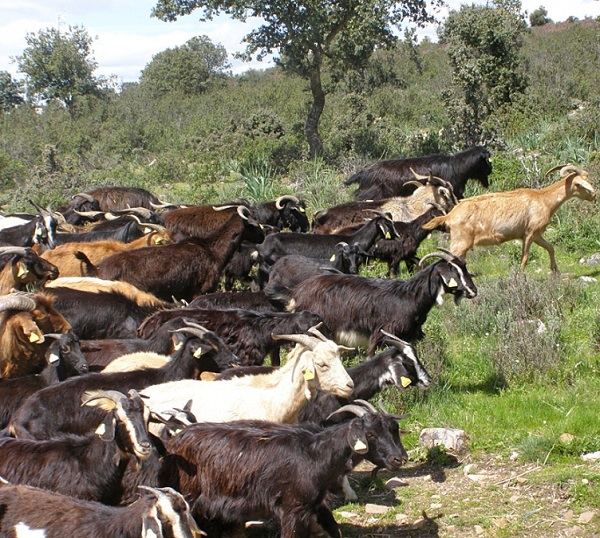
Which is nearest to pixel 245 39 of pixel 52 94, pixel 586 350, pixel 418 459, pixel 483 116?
pixel 483 116

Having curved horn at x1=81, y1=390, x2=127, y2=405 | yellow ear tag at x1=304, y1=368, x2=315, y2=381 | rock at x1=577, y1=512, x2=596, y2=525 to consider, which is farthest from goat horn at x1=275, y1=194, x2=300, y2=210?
rock at x1=577, y1=512, x2=596, y2=525

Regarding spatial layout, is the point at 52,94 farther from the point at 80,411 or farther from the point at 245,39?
the point at 80,411

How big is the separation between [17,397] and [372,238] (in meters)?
5.72

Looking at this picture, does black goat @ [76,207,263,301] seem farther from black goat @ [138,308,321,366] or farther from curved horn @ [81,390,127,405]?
curved horn @ [81,390,127,405]

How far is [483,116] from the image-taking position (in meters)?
19.4

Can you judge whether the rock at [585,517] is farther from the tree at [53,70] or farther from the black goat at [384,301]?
the tree at [53,70]

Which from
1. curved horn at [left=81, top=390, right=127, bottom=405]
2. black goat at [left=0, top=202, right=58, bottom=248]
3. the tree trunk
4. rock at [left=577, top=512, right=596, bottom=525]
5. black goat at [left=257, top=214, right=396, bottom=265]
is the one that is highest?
the tree trunk

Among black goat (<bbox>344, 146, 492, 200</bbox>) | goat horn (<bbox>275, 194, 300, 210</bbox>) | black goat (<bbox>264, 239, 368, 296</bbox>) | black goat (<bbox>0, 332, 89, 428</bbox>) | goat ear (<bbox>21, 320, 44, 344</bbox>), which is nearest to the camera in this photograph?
black goat (<bbox>0, 332, 89, 428</bbox>)

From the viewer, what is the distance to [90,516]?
4438 millimetres

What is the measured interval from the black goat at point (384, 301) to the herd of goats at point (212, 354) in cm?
2

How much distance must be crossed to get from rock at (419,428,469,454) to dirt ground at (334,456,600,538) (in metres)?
0.15

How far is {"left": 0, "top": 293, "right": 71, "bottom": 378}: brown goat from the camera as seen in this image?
7.55 m

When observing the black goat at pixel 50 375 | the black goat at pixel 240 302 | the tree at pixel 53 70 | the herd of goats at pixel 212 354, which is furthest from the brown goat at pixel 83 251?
the tree at pixel 53 70

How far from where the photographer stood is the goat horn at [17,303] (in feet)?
24.6
